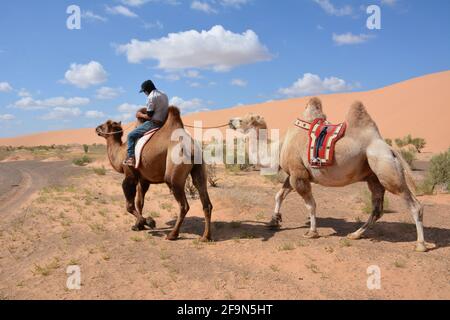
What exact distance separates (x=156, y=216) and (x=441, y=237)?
6019 millimetres

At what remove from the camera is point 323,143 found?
22.2 ft

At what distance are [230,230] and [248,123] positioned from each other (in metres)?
2.98

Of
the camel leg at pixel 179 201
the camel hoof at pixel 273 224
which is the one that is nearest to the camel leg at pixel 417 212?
the camel hoof at pixel 273 224

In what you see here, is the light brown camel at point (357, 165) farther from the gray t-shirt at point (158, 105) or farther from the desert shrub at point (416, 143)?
the desert shrub at point (416, 143)

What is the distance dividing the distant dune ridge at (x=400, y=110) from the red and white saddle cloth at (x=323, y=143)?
82.1 ft

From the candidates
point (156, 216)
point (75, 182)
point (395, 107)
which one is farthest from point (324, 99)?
point (156, 216)

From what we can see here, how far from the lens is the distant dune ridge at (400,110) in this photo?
4243cm

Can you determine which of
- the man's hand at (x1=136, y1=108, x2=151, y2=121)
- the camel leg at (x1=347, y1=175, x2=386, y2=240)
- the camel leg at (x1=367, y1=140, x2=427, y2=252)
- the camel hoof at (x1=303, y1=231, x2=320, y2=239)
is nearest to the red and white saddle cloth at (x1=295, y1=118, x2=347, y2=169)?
the camel leg at (x1=367, y1=140, x2=427, y2=252)

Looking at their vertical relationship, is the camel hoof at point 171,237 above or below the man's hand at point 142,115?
below

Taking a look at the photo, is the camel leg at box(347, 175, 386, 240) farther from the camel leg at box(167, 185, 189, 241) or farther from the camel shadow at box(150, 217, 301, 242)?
the camel leg at box(167, 185, 189, 241)

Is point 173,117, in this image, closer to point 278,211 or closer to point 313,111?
point 313,111

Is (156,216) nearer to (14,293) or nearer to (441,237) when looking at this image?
(14,293)

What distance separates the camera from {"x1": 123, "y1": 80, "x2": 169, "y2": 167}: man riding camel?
25.1 feet

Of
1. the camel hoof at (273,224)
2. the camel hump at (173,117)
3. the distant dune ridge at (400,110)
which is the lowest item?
the camel hoof at (273,224)
